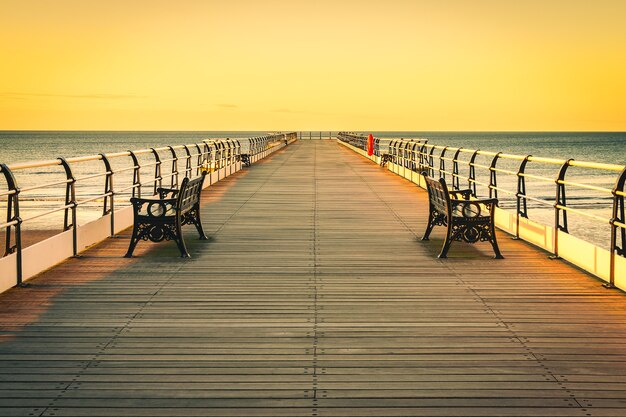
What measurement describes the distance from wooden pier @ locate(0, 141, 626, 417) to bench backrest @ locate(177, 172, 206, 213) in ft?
2.09

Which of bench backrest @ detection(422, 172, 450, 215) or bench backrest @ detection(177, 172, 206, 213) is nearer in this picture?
bench backrest @ detection(422, 172, 450, 215)

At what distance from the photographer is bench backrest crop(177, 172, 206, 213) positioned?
9698 mm

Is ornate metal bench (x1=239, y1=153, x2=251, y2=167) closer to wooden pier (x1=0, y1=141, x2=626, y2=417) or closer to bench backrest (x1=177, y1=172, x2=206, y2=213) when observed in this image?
bench backrest (x1=177, y1=172, x2=206, y2=213)

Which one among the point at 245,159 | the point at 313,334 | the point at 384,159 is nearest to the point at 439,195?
the point at 313,334

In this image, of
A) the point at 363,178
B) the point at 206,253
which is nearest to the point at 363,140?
the point at 363,178

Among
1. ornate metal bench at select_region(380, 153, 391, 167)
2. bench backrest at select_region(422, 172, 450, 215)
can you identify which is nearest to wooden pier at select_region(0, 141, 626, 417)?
bench backrest at select_region(422, 172, 450, 215)

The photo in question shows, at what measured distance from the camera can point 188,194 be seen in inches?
413

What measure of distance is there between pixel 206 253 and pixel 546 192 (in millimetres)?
53420

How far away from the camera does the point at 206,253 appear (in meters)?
10.0

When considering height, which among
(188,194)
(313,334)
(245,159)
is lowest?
(313,334)

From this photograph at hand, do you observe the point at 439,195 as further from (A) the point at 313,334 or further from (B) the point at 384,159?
(B) the point at 384,159

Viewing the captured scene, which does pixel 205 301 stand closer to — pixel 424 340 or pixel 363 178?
pixel 424 340

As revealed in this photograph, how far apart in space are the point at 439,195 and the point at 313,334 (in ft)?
15.7

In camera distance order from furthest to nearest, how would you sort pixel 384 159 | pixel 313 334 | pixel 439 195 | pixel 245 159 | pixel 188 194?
pixel 245 159 < pixel 384 159 < pixel 188 194 < pixel 439 195 < pixel 313 334
